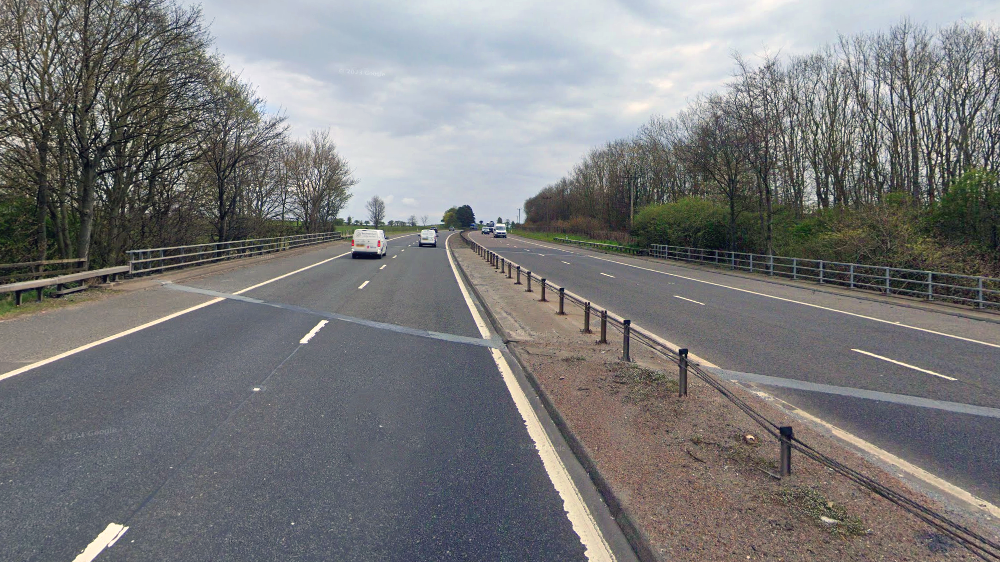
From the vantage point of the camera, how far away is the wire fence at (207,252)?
21.7m

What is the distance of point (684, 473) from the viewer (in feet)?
15.8

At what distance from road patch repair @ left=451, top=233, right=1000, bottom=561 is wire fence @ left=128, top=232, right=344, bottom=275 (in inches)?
708

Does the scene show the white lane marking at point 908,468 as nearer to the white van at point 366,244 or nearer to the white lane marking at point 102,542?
the white lane marking at point 102,542

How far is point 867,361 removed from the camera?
9984mm

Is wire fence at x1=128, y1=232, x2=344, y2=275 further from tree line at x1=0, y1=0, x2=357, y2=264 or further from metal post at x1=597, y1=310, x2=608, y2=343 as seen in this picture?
metal post at x1=597, y1=310, x2=608, y2=343

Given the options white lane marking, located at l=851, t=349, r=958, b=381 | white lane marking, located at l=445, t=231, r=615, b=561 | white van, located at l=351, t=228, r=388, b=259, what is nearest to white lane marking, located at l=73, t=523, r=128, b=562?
white lane marking, located at l=445, t=231, r=615, b=561

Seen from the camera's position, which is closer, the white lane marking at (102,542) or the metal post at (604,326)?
the white lane marking at (102,542)

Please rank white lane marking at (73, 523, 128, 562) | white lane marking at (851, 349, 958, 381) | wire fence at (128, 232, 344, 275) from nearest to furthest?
white lane marking at (73, 523, 128, 562)
white lane marking at (851, 349, 958, 381)
wire fence at (128, 232, 344, 275)

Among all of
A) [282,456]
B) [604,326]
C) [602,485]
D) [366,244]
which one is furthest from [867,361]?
[366,244]

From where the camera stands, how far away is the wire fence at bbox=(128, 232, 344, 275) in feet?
71.1

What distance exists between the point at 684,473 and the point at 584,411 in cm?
185

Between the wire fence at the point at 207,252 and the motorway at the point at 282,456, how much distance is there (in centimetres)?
1174

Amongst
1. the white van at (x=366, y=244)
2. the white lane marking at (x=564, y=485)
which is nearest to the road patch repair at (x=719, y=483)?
the white lane marking at (x=564, y=485)

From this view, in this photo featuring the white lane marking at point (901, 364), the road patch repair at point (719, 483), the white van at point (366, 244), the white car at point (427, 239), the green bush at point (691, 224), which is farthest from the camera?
the white car at point (427, 239)
